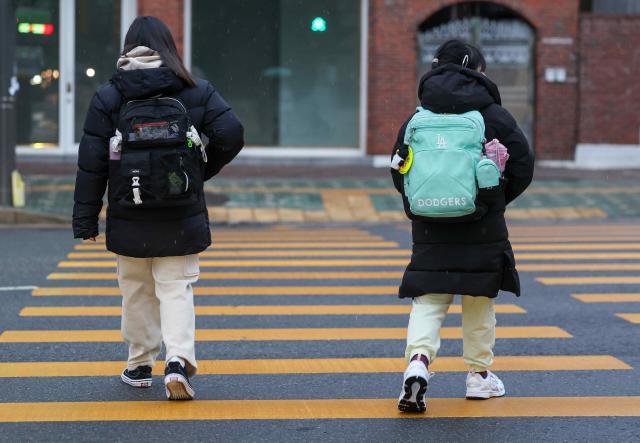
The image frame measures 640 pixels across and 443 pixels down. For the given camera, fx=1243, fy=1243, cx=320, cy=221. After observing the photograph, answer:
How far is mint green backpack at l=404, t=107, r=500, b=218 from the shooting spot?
5707 millimetres

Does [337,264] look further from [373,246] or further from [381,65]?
[381,65]

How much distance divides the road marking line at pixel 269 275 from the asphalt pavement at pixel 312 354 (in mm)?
19

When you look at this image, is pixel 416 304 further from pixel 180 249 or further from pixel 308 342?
pixel 308 342

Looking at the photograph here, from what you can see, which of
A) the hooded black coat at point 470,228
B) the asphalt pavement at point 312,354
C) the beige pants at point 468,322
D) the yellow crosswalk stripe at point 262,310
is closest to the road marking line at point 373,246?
the asphalt pavement at point 312,354

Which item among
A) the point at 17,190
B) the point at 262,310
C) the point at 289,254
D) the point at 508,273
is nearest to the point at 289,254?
the point at 289,254

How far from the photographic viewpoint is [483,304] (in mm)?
6059

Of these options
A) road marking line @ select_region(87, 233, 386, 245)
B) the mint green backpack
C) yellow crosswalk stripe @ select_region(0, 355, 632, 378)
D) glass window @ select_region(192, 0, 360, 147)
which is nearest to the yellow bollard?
road marking line @ select_region(87, 233, 386, 245)

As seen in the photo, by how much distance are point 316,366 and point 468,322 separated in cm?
125

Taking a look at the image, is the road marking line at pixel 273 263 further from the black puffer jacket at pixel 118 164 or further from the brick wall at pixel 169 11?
the brick wall at pixel 169 11

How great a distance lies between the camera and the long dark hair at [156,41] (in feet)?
19.5

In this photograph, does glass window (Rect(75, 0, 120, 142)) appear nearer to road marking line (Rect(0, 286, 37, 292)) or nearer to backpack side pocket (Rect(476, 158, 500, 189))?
road marking line (Rect(0, 286, 37, 292))

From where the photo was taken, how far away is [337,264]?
11484mm

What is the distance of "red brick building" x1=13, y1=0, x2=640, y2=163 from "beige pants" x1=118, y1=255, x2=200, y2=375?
15566mm

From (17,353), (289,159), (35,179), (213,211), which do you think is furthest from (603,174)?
(17,353)
